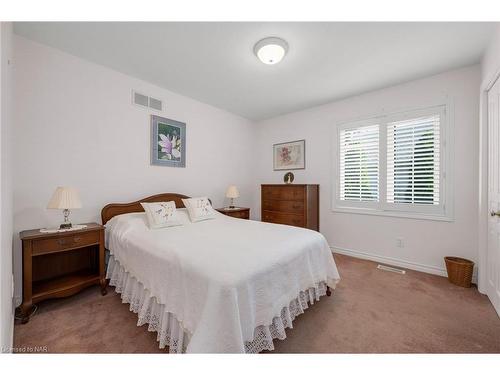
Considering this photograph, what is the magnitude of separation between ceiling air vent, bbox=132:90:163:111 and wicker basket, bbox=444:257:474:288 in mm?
4271

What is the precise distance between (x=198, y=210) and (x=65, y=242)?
1.38m

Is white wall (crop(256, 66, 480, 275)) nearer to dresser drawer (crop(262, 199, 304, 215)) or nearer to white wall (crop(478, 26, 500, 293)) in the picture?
white wall (crop(478, 26, 500, 293))

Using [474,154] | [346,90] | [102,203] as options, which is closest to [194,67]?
[102,203]

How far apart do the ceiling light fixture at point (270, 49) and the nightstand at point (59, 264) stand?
2.42 m

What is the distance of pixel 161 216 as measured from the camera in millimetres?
2391

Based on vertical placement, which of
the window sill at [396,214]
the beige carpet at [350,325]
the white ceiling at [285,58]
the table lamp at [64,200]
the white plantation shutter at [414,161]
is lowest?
the beige carpet at [350,325]

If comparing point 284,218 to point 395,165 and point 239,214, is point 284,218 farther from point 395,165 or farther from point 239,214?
point 395,165

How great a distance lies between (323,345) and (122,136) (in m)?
3.08

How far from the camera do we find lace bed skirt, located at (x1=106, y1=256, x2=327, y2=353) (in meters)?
1.34

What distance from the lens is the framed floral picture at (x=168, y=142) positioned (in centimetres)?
298

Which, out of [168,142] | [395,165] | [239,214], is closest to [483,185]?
[395,165]

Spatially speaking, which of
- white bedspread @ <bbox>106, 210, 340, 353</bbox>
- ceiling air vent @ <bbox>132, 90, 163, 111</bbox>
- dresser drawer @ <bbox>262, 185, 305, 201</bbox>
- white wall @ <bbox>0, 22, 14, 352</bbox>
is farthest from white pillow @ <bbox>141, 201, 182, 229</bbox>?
dresser drawer @ <bbox>262, 185, 305, 201</bbox>

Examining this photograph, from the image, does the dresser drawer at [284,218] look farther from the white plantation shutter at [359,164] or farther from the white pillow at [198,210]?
the white pillow at [198,210]

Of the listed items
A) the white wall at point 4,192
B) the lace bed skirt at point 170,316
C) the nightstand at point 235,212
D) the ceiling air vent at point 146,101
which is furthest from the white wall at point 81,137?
the lace bed skirt at point 170,316
